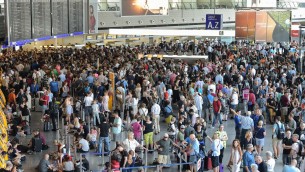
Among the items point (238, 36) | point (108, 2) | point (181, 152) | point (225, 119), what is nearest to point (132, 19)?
point (108, 2)

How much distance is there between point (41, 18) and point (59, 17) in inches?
131

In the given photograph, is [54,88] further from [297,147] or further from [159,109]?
[297,147]

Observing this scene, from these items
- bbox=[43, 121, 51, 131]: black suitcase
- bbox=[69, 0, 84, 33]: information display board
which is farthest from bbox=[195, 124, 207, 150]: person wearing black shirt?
bbox=[69, 0, 84, 33]: information display board

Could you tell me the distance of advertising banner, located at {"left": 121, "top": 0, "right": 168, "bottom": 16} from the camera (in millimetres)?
41438

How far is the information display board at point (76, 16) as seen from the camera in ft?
115

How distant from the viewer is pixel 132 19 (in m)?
47.7

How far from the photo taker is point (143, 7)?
41.8m

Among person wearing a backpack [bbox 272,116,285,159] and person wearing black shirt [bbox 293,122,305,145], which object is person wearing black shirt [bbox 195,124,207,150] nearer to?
person wearing a backpack [bbox 272,116,285,159]

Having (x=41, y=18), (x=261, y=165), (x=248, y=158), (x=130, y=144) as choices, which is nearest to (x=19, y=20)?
(x=41, y=18)

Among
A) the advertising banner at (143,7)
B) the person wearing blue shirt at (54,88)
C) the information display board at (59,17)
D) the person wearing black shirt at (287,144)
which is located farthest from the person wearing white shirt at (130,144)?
the advertising banner at (143,7)

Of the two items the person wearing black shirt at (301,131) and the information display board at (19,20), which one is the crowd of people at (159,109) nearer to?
the person wearing black shirt at (301,131)

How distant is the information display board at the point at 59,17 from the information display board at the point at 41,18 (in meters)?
0.88

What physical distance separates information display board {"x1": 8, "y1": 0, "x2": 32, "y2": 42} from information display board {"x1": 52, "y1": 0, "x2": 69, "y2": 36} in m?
4.05

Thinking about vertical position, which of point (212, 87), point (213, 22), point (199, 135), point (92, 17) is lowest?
point (199, 135)
